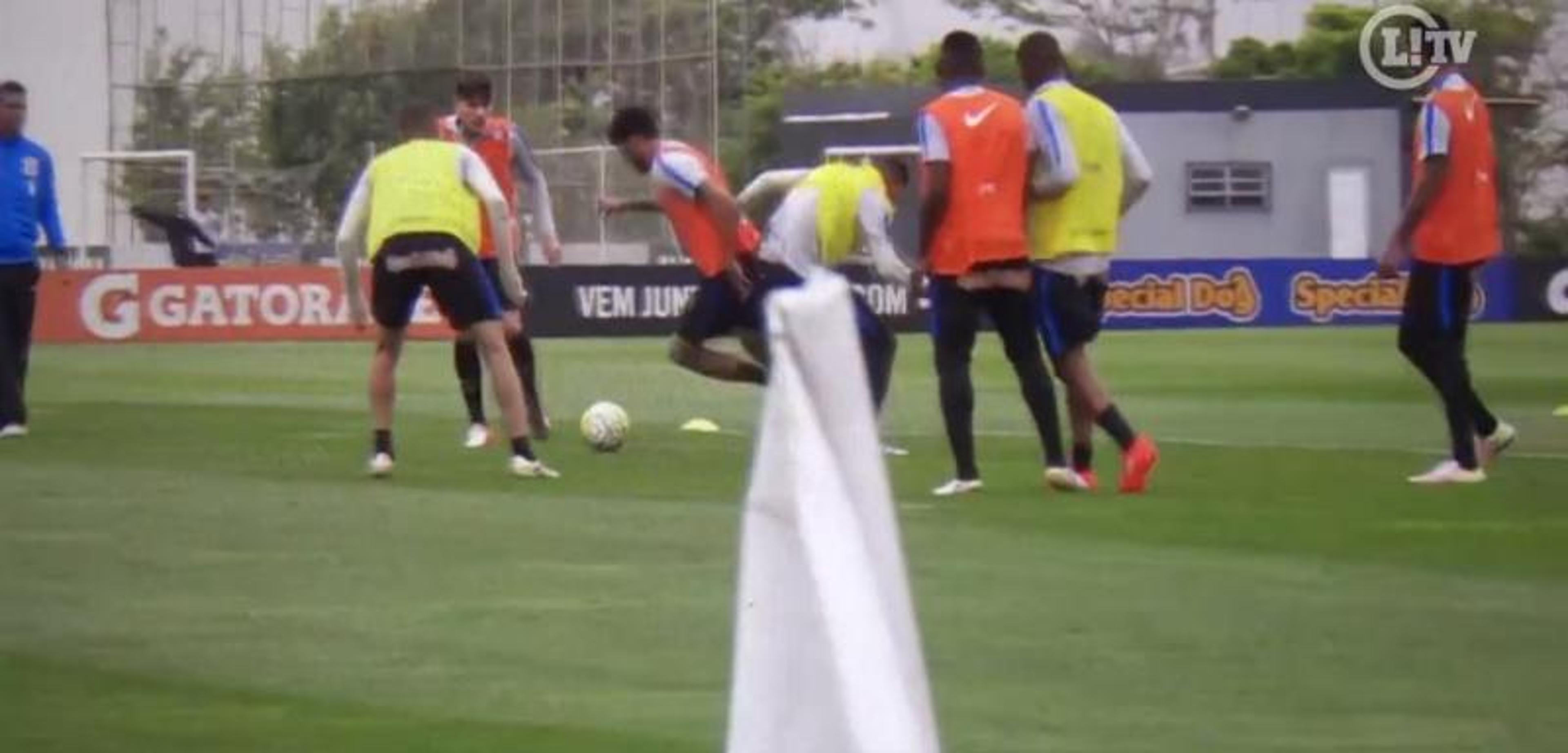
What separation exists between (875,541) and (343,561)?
8037 millimetres

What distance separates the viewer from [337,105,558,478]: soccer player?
1611 centimetres

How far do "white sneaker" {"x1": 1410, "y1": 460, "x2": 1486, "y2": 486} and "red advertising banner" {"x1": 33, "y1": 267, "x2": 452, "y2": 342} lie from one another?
22.7 metres

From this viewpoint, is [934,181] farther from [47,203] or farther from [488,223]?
[47,203]

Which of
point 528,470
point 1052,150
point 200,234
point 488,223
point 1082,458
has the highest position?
point 1052,150

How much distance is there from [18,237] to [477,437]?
3027 millimetres

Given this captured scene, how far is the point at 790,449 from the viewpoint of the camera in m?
4.39

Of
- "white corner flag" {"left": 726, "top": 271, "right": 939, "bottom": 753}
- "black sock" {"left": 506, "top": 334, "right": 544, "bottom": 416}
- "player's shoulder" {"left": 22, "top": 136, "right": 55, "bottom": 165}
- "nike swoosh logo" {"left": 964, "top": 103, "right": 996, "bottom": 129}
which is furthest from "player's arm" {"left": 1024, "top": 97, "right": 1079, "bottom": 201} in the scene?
"white corner flag" {"left": 726, "top": 271, "right": 939, "bottom": 753}

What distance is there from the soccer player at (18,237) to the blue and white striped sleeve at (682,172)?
446cm

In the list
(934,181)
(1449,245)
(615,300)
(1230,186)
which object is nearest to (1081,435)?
(934,181)

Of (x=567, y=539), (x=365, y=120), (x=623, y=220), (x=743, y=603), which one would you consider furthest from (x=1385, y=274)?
(x=365, y=120)

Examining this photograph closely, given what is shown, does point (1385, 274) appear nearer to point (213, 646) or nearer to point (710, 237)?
point (710, 237)

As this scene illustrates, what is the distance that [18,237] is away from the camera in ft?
65.9

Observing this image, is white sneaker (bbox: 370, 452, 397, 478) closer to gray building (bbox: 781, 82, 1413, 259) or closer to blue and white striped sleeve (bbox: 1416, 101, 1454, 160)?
blue and white striped sleeve (bbox: 1416, 101, 1454, 160)
